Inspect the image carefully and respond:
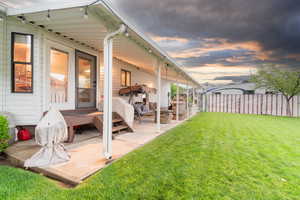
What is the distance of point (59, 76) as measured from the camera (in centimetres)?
507

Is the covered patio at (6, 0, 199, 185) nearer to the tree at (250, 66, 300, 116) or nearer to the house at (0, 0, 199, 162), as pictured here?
the house at (0, 0, 199, 162)

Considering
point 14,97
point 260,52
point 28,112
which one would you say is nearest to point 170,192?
point 28,112

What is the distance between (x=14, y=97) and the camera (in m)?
4.05

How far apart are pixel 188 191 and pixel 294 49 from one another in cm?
1583

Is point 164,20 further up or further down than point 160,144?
further up

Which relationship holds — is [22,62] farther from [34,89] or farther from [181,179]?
[181,179]

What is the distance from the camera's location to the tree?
12469mm

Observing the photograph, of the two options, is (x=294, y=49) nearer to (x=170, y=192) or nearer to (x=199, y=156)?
(x=199, y=156)

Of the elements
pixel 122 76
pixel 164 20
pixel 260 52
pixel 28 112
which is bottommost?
pixel 28 112

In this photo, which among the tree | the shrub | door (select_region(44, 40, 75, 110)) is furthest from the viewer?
the tree

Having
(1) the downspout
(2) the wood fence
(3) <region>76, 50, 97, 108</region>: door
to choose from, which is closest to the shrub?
(1) the downspout

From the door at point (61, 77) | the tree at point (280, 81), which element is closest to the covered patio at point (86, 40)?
the door at point (61, 77)

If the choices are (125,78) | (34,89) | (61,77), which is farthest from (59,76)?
(125,78)

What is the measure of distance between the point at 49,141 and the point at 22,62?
8.97 ft
